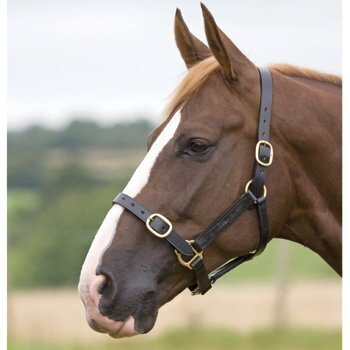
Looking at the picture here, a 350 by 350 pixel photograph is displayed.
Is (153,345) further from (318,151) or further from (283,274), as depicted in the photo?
(318,151)

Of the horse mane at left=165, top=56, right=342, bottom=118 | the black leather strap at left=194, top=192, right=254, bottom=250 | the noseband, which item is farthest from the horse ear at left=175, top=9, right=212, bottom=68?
the black leather strap at left=194, top=192, right=254, bottom=250

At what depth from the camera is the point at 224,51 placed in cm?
319

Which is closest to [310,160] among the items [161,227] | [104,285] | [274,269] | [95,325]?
[161,227]

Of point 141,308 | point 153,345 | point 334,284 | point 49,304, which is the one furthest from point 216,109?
point 334,284

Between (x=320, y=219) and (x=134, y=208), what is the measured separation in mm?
947

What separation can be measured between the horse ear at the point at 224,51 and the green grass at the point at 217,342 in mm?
5748

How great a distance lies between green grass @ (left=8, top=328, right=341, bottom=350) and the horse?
5355 millimetres

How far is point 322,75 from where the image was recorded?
354 cm

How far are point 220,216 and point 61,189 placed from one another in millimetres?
18421

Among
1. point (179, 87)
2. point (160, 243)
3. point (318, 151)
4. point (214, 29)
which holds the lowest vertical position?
point (160, 243)

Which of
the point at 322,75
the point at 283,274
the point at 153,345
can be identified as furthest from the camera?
the point at 283,274

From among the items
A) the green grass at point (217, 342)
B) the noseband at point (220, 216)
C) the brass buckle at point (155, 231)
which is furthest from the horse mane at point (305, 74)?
the green grass at point (217, 342)

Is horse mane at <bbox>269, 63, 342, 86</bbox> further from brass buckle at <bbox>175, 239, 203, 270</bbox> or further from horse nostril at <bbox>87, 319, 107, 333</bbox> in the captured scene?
horse nostril at <bbox>87, 319, 107, 333</bbox>

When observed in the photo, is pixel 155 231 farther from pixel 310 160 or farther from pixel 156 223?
pixel 310 160
